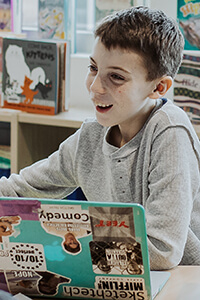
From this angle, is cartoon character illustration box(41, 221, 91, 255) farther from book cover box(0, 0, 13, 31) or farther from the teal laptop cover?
book cover box(0, 0, 13, 31)

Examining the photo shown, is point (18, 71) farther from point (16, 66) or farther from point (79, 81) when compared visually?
point (79, 81)

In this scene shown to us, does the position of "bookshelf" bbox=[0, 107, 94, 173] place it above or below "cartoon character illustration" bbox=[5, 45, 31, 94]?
below

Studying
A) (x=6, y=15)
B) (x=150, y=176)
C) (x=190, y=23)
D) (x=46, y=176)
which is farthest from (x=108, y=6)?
(x=150, y=176)

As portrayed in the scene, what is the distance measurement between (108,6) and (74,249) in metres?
1.69

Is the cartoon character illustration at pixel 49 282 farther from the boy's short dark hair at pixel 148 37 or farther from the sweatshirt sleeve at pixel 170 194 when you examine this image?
the boy's short dark hair at pixel 148 37

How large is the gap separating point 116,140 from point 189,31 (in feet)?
2.91

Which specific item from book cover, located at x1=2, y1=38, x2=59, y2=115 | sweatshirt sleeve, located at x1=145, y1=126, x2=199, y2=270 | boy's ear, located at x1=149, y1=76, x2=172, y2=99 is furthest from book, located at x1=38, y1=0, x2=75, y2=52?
sweatshirt sleeve, located at x1=145, y1=126, x2=199, y2=270

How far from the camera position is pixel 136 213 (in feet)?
2.66

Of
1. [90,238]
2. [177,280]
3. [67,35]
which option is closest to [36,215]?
Result: [90,238]

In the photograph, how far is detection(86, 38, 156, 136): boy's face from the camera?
1209 millimetres

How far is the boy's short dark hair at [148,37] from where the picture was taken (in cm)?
121

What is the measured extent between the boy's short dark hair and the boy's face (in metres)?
0.02

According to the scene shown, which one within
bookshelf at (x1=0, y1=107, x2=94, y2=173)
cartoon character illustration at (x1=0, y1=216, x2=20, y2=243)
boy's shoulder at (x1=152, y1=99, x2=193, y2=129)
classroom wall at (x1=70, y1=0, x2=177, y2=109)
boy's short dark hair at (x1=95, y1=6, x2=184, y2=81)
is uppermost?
boy's short dark hair at (x1=95, y1=6, x2=184, y2=81)

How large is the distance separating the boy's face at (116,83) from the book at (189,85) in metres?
0.71
